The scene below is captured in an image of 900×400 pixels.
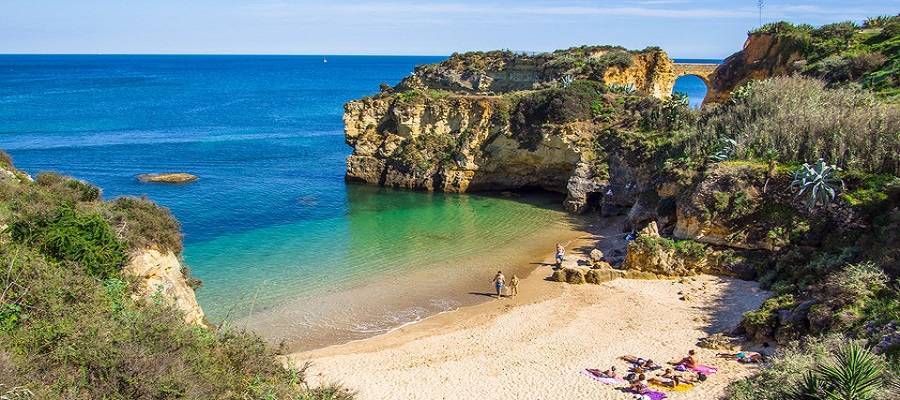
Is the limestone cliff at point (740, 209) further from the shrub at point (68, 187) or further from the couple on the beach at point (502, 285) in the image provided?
the shrub at point (68, 187)

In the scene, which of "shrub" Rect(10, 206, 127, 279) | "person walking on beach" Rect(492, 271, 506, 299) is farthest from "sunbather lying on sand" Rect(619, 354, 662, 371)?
"shrub" Rect(10, 206, 127, 279)

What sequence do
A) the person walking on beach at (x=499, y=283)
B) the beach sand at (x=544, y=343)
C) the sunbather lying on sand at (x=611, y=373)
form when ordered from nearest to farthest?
the beach sand at (x=544, y=343) < the sunbather lying on sand at (x=611, y=373) < the person walking on beach at (x=499, y=283)

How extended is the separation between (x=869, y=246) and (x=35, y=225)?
75.6 feet

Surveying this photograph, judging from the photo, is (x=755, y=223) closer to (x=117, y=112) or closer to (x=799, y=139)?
(x=799, y=139)

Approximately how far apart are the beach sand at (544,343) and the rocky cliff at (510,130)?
13119 mm

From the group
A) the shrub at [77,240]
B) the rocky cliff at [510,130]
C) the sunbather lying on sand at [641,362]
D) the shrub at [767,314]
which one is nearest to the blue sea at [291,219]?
the rocky cliff at [510,130]

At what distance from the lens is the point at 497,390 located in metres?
16.3

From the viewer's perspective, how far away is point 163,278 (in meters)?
14.3

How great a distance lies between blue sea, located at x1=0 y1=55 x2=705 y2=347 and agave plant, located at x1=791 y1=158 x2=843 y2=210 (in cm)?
1137

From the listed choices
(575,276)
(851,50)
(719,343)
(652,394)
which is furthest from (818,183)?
(851,50)

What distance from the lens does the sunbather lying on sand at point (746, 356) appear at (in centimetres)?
1697

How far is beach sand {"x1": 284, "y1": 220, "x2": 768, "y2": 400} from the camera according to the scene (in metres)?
16.5

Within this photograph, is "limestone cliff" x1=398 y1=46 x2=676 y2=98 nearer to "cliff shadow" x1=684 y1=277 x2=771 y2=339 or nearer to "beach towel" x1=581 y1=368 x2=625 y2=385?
"cliff shadow" x1=684 y1=277 x2=771 y2=339

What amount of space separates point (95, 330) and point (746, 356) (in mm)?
15619
